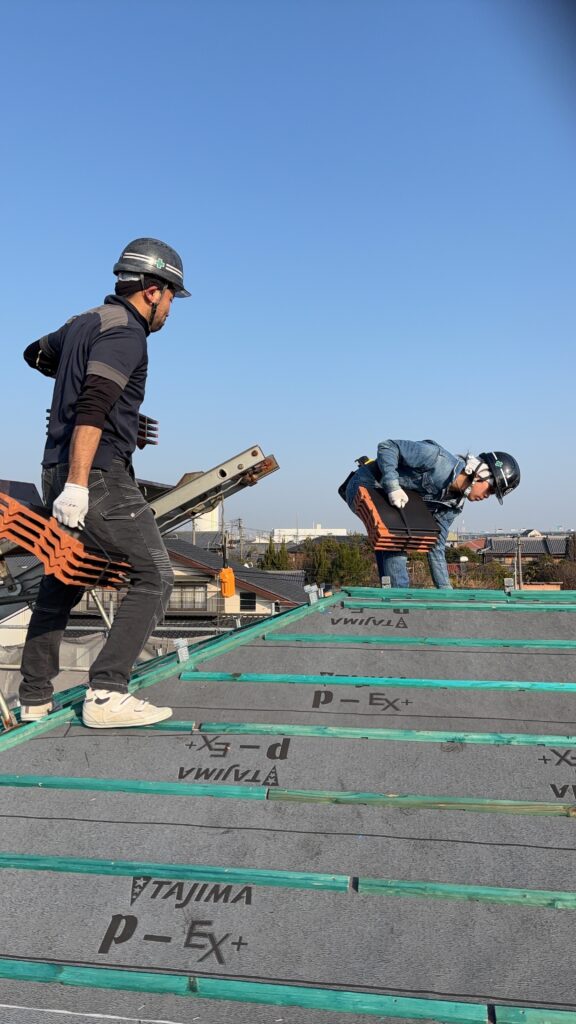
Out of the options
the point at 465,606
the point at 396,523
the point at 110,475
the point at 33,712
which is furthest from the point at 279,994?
the point at 396,523

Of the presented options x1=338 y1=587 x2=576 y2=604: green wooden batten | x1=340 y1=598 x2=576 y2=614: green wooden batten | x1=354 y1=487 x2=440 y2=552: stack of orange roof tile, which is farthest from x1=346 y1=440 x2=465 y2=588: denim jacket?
x1=340 y1=598 x2=576 y2=614: green wooden batten

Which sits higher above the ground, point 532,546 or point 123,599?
point 532,546

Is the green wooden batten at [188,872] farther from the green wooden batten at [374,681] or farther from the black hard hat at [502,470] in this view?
the black hard hat at [502,470]

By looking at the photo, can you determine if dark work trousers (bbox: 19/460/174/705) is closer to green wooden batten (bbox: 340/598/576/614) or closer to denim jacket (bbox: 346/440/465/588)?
green wooden batten (bbox: 340/598/576/614)

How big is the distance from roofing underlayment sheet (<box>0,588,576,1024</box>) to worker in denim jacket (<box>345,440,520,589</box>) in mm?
3089

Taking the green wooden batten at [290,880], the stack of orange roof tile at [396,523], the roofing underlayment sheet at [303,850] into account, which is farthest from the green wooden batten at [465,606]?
the green wooden batten at [290,880]

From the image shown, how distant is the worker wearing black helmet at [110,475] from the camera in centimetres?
316

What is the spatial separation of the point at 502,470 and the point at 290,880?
5363mm

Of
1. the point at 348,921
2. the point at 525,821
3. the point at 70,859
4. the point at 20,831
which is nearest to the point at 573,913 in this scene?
the point at 525,821

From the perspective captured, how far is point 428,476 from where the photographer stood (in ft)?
23.1

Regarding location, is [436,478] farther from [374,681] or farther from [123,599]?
[123,599]

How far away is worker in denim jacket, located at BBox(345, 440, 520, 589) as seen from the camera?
692 centimetres

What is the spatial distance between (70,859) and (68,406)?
185cm

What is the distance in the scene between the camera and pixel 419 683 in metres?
3.64
